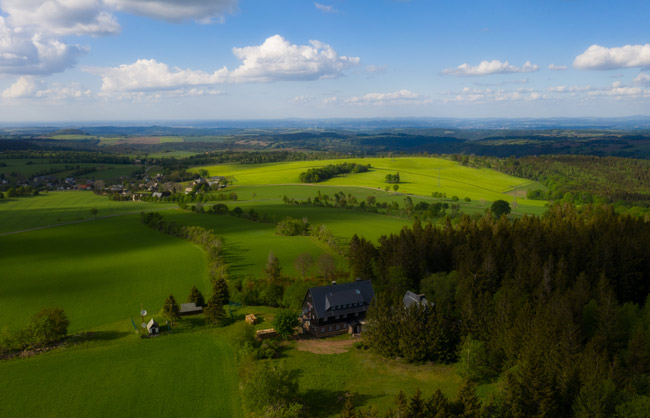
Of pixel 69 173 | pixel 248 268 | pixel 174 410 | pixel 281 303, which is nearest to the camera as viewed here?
pixel 174 410

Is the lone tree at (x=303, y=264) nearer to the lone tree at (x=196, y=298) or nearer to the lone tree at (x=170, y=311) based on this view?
the lone tree at (x=196, y=298)

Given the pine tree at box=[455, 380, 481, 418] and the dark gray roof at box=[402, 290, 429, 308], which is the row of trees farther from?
the pine tree at box=[455, 380, 481, 418]

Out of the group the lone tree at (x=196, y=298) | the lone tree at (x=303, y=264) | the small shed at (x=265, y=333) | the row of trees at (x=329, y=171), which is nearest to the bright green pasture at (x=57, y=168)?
the row of trees at (x=329, y=171)

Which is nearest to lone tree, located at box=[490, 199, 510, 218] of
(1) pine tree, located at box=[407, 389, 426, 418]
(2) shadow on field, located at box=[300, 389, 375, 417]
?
(2) shadow on field, located at box=[300, 389, 375, 417]

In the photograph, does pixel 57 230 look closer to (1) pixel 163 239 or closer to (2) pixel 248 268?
(1) pixel 163 239

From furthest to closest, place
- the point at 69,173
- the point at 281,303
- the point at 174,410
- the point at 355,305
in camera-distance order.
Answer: the point at 69,173, the point at 281,303, the point at 355,305, the point at 174,410

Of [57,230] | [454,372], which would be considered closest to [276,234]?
[57,230]
